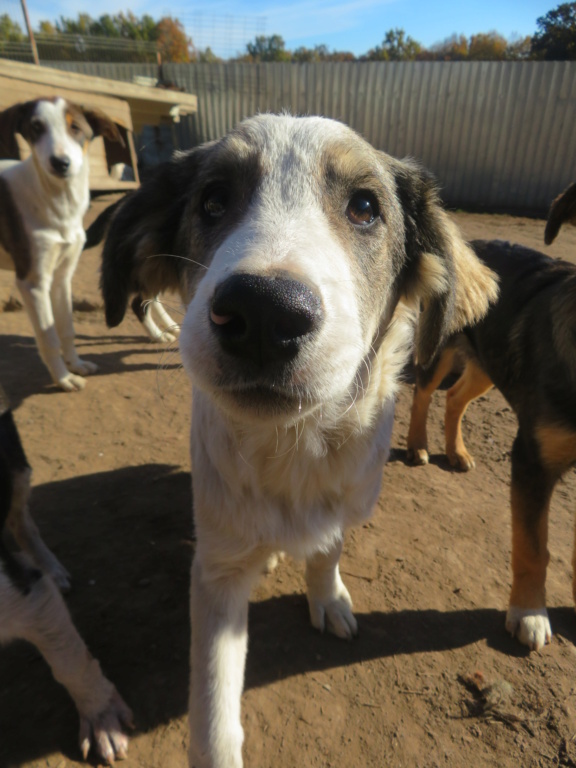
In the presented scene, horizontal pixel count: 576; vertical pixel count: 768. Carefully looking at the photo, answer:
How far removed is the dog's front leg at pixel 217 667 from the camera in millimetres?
1678

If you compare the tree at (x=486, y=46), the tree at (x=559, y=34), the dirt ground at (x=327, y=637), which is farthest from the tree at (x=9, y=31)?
the tree at (x=486, y=46)

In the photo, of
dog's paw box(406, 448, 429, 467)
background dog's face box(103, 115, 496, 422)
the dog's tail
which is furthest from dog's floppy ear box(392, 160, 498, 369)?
the dog's tail

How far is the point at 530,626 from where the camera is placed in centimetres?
240

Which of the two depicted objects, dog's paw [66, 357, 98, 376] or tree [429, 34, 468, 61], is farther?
tree [429, 34, 468, 61]

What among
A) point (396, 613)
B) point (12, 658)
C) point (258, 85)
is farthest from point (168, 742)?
point (258, 85)

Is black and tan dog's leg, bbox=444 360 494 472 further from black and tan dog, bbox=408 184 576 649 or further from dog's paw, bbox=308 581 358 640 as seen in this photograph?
dog's paw, bbox=308 581 358 640

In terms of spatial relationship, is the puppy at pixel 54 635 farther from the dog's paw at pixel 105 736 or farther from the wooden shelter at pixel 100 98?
the wooden shelter at pixel 100 98

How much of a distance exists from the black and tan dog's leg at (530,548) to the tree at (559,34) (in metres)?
29.5

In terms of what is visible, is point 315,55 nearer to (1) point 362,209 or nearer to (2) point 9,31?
(2) point 9,31

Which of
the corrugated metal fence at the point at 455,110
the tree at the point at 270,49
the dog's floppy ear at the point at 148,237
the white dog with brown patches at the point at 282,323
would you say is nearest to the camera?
the white dog with brown patches at the point at 282,323

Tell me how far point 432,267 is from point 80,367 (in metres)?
3.89

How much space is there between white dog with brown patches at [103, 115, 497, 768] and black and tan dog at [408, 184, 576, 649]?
0.52 meters

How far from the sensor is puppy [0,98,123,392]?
436cm

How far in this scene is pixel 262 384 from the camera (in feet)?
4.26
